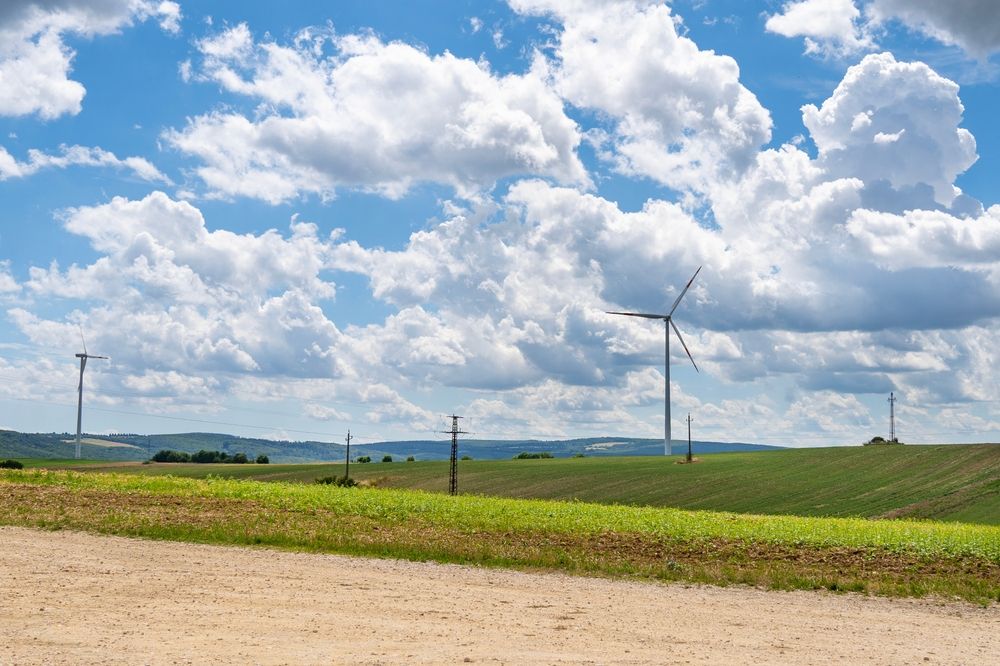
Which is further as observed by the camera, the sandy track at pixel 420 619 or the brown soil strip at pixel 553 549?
the brown soil strip at pixel 553 549

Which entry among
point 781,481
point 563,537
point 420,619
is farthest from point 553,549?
point 781,481

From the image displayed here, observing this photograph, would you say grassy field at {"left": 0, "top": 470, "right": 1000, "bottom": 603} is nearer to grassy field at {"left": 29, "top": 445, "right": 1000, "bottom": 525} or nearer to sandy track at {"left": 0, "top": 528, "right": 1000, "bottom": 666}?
sandy track at {"left": 0, "top": 528, "right": 1000, "bottom": 666}

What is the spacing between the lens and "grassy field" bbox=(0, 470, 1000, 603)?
26.8 m

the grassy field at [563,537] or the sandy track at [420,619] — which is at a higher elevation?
the grassy field at [563,537]

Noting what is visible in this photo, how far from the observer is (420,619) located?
1883 cm

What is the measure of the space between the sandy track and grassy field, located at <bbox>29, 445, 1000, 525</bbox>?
4515 centimetres

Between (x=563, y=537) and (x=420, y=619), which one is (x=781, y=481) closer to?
(x=563, y=537)

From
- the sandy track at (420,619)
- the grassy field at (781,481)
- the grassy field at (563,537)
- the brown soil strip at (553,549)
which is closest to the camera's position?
the sandy track at (420,619)

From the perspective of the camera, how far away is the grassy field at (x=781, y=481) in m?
70.8

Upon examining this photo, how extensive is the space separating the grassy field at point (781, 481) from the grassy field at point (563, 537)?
104 feet

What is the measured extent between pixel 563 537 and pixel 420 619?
15.8m

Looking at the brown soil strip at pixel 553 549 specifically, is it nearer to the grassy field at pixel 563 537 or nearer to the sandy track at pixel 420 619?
the grassy field at pixel 563 537

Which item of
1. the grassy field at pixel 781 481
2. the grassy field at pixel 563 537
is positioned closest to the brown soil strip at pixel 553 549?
the grassy field at pixel 563 537

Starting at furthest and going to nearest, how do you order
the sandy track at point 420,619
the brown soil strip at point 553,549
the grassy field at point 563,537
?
the grassy field at point 563,537, the brown soil strip at point 553,549, the sandy track at point 420,619
